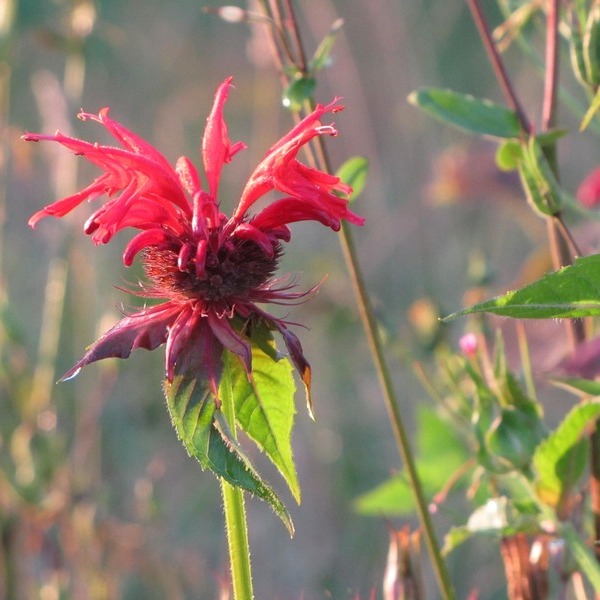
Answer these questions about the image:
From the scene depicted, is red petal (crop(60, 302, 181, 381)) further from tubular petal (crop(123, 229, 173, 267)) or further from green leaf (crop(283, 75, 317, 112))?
green leaf (crop(283, 75, 317, 112))

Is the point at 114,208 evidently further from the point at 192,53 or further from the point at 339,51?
the point at 192,53

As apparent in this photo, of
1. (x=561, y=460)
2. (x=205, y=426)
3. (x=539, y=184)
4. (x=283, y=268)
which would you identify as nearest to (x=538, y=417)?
(x=561, y=460)

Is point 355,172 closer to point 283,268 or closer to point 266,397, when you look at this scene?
point 266,397

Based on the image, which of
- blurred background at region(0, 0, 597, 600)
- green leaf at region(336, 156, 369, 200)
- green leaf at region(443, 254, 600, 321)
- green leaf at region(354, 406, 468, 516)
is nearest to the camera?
green leaf at region(443, 254, 600, 321)

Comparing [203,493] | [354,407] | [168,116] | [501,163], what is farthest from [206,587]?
[168,116]

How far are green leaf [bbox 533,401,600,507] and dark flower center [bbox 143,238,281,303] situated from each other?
0.23 m

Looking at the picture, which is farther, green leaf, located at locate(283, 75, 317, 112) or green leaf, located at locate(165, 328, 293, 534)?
green leaf, located at locate(283, 75, 317, 112)

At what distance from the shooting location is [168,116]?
297 cm

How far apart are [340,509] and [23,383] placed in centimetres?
96

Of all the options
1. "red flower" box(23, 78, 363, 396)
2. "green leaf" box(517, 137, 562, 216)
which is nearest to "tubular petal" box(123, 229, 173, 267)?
"red flower" box(23, 78, 363, 396)

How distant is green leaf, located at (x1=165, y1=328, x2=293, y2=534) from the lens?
0.48 meters

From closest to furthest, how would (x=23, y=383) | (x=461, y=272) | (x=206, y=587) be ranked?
(x=23, y=383), (x=206, y=587), (x=461, y=272)

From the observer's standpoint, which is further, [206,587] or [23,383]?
[206,587]

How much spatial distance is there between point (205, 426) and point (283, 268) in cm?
171
